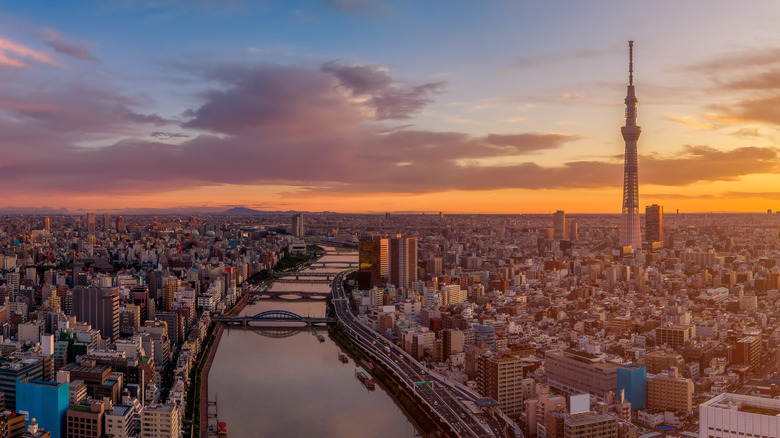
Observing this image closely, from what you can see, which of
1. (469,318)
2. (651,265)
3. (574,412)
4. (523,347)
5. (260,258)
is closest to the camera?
(574,412)

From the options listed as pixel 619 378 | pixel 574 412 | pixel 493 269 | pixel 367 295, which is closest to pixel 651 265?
pixel 493 269

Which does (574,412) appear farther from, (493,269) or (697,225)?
(697,225)

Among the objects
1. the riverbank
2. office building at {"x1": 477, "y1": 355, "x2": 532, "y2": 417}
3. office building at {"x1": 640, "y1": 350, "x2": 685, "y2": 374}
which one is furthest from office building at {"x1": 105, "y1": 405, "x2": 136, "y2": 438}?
office building at {"x1": 640, "y1": 350, "x2": 685, "y2": 374}

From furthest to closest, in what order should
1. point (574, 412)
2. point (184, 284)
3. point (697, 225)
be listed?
1. point (697, 225)
2. point (184, 284)
3. point (574, 412)

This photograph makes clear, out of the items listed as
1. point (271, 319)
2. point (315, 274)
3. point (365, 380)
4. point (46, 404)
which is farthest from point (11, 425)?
point (315, 274)

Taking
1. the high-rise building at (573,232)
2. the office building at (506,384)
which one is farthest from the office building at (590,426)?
the high-rise building at (573,232)

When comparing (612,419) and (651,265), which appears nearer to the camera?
(612,419)

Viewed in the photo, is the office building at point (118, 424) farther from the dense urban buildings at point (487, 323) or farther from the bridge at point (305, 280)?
the bridge at point (305, 280)
